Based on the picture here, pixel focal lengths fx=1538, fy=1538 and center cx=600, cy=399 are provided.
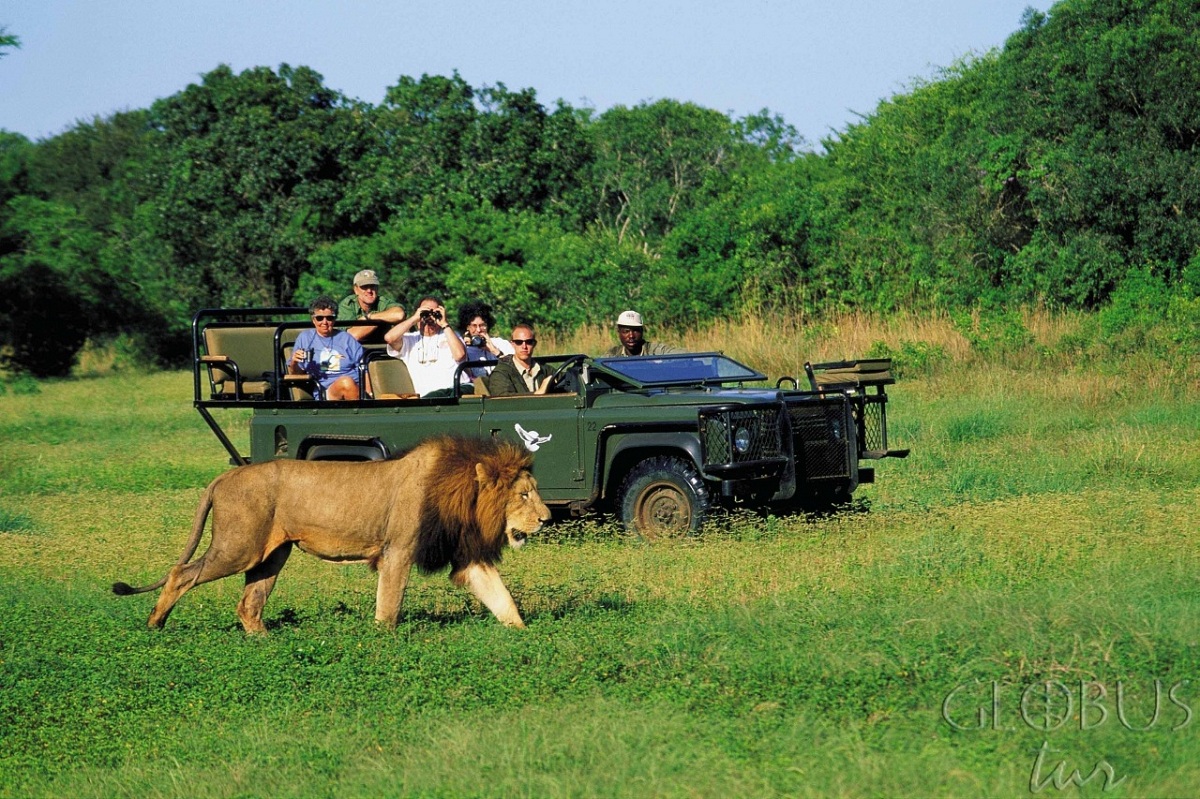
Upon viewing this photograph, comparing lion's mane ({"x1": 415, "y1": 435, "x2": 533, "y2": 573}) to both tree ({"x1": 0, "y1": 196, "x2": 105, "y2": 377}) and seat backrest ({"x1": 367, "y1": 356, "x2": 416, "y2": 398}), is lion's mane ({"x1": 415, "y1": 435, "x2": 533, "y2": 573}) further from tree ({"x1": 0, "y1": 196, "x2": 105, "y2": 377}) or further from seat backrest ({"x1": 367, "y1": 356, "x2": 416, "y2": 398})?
tree ({"x1": 0, "y1": 196, "x2": 105, "y2": 377})

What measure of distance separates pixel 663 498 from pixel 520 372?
162cm

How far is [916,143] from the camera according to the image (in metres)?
29.7

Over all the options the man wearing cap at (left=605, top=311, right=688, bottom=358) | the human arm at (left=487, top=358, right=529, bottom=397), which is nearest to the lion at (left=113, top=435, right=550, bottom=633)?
the human arm at (left=487, top=358, right=529, bottom=397)

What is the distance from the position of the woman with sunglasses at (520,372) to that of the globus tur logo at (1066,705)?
19.2 feet

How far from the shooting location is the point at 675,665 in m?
6.44

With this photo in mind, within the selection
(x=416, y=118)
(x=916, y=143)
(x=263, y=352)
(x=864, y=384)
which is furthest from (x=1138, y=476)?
(x=416, y=118)

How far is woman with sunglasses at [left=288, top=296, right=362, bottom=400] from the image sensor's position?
1140cm

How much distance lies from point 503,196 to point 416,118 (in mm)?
3305

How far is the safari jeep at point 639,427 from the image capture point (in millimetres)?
10078

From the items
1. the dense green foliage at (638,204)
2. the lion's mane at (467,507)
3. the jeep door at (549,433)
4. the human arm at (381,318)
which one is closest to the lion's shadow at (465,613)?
the lion's mane at (467,507)

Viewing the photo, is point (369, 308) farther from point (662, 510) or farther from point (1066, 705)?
point (1066, 705)

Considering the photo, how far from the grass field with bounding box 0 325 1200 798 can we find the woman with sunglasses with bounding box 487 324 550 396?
1.24m

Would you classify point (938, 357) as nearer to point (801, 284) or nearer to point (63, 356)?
point (801, 284)

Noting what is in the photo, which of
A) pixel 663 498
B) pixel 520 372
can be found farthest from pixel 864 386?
pixel 520 372
